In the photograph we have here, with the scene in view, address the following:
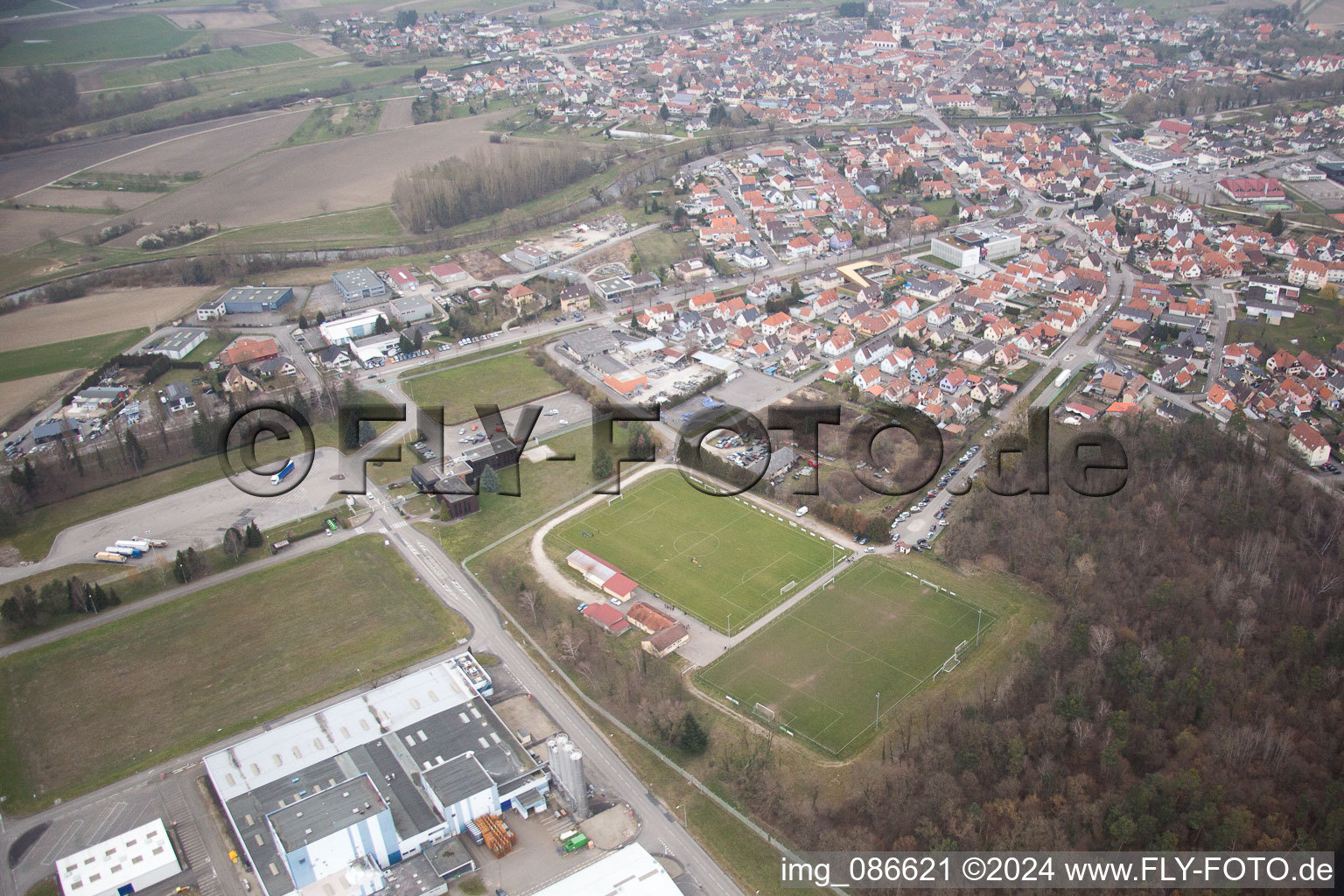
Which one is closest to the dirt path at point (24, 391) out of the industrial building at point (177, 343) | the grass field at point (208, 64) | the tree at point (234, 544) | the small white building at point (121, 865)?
the industrial building at point (177, 343)

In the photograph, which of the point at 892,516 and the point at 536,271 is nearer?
the point at 892,516

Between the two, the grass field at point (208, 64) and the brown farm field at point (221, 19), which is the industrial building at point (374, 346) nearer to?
the grass field at point (208, 64)

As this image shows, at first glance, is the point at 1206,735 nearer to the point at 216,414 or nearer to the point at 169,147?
the point at 216,414

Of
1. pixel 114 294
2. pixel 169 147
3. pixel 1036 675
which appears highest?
pixel 169 147

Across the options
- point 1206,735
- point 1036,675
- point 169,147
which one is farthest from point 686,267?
point 169,147

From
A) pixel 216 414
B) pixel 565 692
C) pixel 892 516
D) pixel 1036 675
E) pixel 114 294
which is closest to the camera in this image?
pixel 1036 675

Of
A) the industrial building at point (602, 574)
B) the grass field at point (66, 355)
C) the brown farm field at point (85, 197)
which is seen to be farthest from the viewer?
the brown farm field at point (85, 197)

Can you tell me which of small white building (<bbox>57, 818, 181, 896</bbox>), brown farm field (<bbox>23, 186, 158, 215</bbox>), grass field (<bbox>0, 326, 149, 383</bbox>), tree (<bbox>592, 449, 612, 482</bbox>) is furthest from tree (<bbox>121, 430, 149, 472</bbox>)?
brown farm field (<bbox>23, 186, 158, 215</bbox>)
